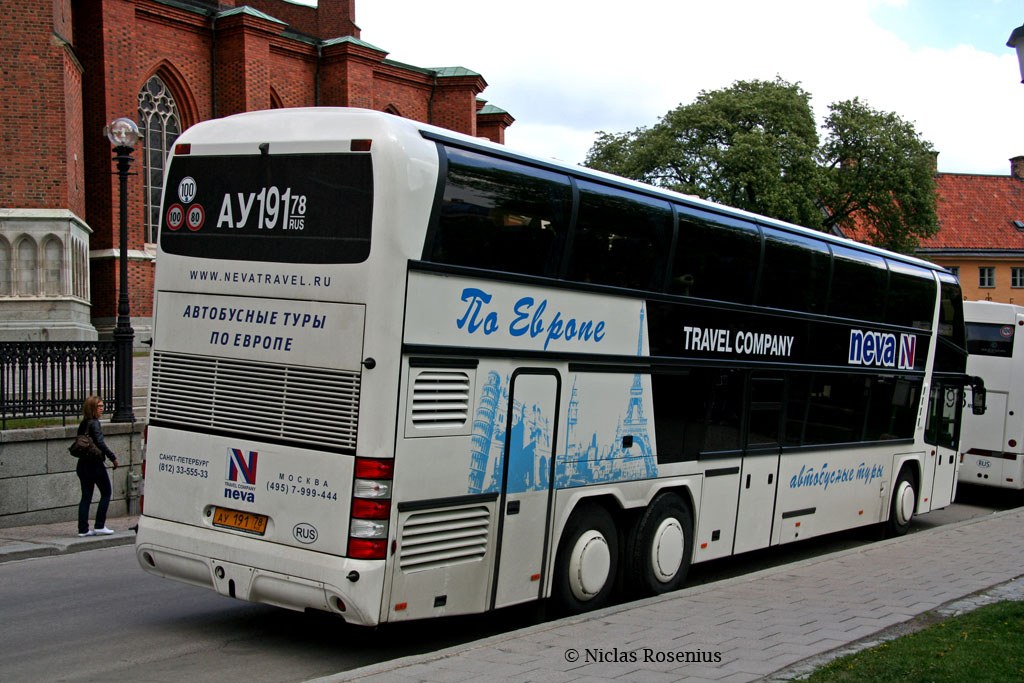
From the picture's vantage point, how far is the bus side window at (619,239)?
790 cm

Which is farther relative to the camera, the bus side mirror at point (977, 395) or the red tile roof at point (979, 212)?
→ the red tile roof at point (979, 212)

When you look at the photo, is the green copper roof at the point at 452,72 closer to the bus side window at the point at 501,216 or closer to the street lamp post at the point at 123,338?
the street lamp post at the point at 123,338

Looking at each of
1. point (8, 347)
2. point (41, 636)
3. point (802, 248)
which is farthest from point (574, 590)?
point (8, 347)

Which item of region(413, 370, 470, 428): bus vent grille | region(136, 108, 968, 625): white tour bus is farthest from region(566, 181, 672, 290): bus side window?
region(413, 370, 470, 428): bus vent grille

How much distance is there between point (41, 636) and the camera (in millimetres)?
7273

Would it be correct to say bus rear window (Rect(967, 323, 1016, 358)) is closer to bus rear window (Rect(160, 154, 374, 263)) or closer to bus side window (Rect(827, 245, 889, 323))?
bus side window (Rect(827, 245, 889, 323))

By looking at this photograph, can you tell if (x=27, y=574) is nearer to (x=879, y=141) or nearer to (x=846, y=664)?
(x=846, y=664)

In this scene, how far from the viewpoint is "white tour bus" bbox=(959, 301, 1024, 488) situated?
17.8 m

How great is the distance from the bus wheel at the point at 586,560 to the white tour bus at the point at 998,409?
12341 millimetres

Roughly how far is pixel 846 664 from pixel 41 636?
18.8 feet

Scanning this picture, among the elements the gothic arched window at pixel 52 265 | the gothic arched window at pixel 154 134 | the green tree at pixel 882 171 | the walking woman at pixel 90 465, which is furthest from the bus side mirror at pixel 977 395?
the green tree at pixel 882 171

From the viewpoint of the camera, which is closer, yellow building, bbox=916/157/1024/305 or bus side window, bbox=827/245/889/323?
bus side window, bbox=827/245/889/323

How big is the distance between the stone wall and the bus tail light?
7559mm

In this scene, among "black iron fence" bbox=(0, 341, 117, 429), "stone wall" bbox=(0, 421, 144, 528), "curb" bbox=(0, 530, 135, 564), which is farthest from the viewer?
"black iron fence" bbox=(0, 341, 117, 429)
